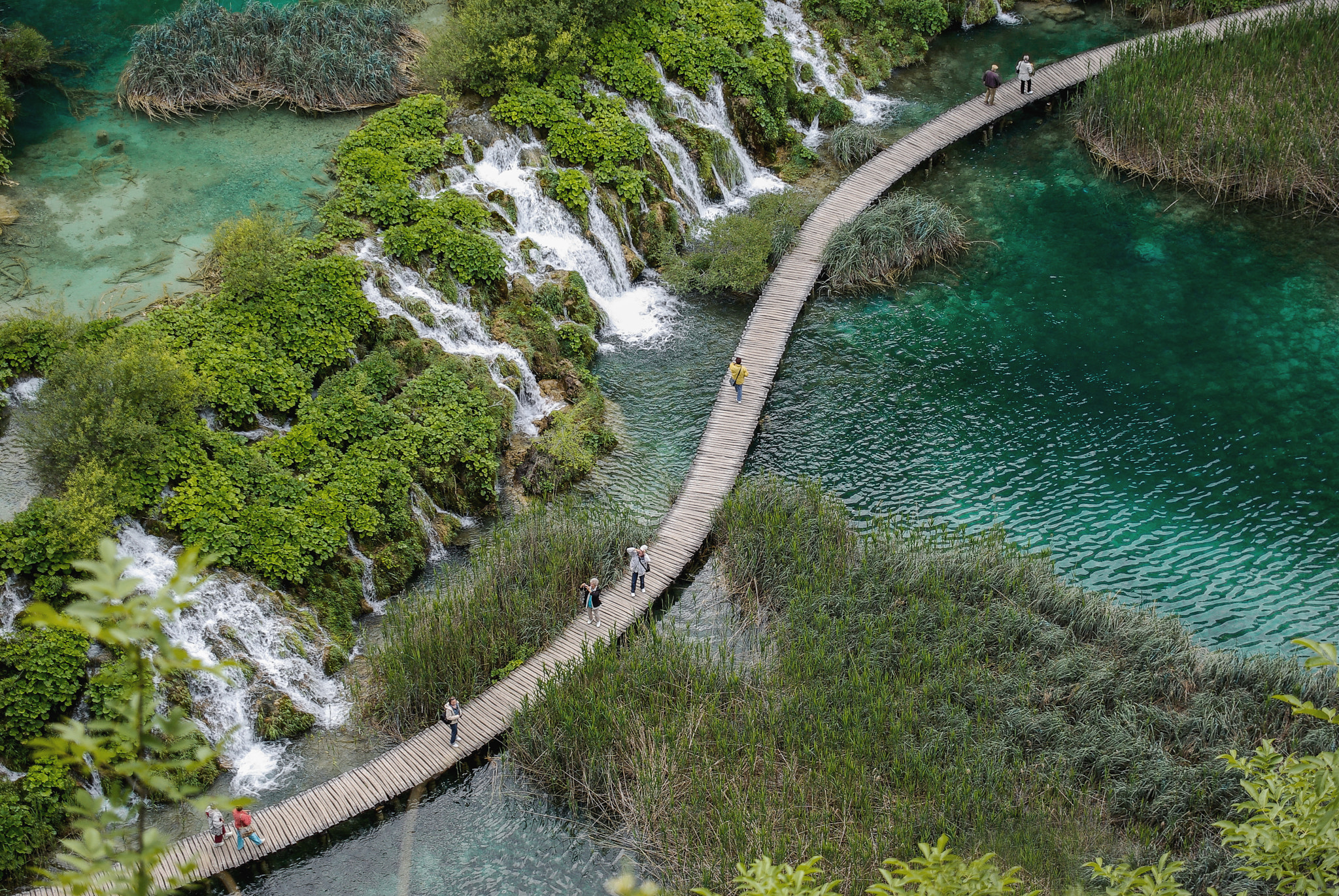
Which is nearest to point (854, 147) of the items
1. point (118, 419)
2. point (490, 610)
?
point (490, 610)

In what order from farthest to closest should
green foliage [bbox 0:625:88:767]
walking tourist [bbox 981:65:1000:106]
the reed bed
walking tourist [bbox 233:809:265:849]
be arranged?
walking tourist [bbox 981:65:1000:106] < the reed bed < green foliage [bbox 0:625:88:767] < walking tourist [bbox 233:809:265:849]

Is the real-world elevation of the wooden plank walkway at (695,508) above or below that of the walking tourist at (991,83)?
below

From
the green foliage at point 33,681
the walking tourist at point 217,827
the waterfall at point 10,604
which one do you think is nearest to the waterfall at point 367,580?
the green foliage at point 33,681

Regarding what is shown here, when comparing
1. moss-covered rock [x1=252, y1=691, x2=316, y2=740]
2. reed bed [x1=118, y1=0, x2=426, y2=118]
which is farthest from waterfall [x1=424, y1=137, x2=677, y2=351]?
moss-covered rock [x1=252, y1=691, x2=316, y2=740]

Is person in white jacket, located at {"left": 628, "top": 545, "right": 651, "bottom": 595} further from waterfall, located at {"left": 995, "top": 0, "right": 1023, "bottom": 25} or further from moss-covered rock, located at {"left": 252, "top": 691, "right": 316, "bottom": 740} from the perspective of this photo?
waterfall, located at {"left": 995, "top": 0, "right": 1023, "bottom": 25}

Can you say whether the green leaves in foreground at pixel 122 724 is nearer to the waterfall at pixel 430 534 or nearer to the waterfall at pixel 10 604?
the waterfall at pixel 10 604

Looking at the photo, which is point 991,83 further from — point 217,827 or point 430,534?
point 217,827
